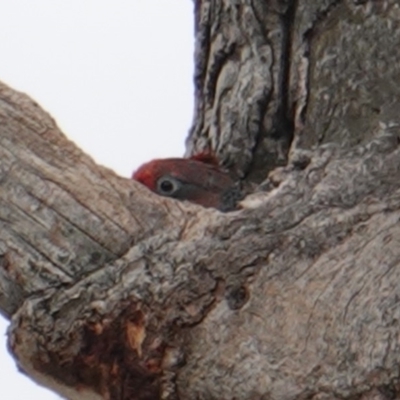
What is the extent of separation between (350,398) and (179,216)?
0.39 metres

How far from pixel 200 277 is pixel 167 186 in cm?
55

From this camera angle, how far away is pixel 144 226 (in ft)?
7.00

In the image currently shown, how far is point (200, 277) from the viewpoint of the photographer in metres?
2.05

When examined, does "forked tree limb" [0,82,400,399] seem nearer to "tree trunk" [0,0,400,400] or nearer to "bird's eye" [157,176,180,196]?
"tree trunk" [0,0,400,400]

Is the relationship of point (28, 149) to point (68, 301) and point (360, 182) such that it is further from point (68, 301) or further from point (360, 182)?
point (360, 182)

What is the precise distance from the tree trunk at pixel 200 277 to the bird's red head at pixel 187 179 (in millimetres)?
308

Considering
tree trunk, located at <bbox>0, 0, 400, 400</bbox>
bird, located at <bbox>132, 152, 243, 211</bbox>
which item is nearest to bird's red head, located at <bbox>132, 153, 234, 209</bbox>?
bird, located at <bbox>132, 152, 243, 211</bbox>

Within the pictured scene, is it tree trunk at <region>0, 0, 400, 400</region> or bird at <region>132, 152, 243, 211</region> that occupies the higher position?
bird at <region>132, 152, 243, 211</region>

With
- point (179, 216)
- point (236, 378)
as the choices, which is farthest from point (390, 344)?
point (179, 216)

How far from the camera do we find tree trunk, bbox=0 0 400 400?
1957 mm

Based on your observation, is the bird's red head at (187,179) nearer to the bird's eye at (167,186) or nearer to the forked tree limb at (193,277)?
the bird's eye at (167,186)

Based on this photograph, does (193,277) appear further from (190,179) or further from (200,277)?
(190,179)

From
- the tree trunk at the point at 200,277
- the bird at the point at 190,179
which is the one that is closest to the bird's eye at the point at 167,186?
the bird at the point at 190,179

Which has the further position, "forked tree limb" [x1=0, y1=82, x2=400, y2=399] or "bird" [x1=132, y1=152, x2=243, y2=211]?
"bird" [x1=132, y1=152, x2=243, y2=211]
